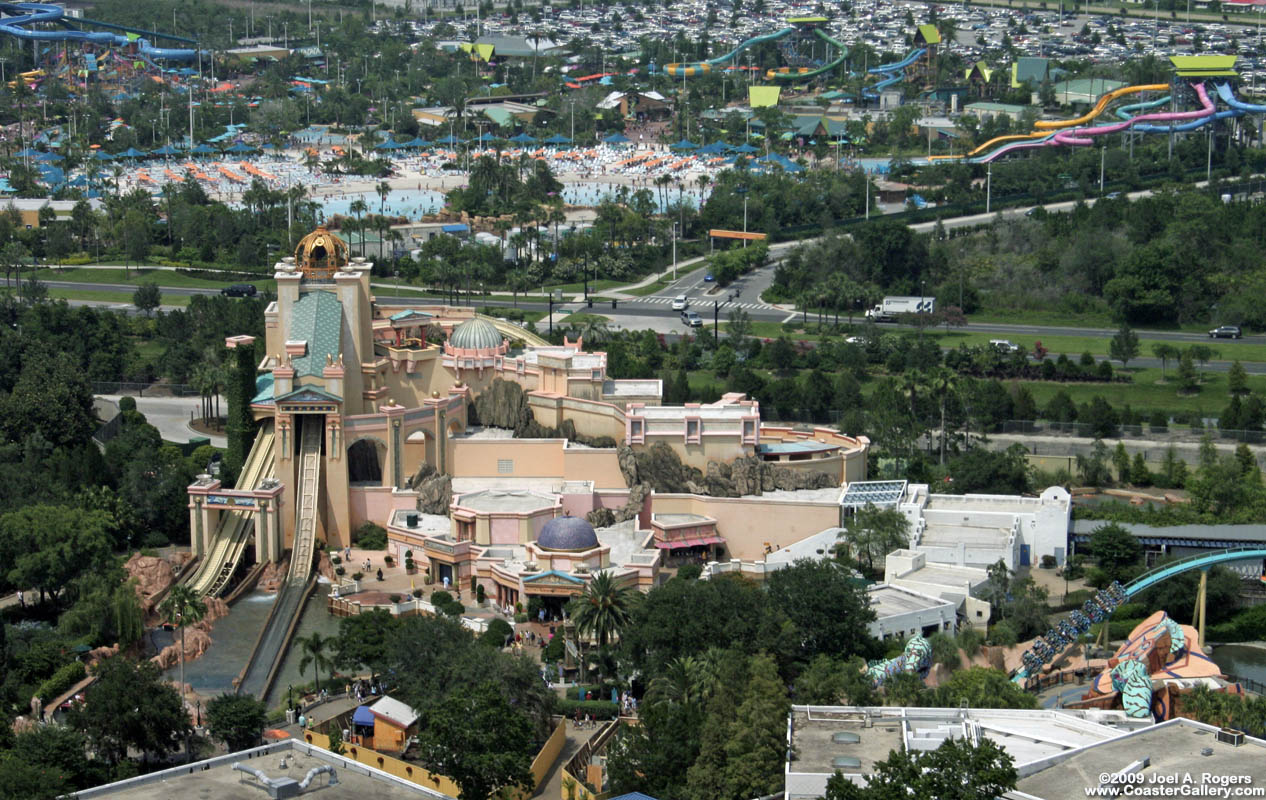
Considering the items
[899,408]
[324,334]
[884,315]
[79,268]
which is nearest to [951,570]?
[899,408]

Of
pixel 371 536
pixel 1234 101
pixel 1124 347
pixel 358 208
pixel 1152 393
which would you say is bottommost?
pixel 1152 393

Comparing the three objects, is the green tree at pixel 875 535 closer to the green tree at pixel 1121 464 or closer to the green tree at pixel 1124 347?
the green tree at pixel 1121 464

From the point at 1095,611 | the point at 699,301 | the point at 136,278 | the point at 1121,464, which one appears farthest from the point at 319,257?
the point at 136,278

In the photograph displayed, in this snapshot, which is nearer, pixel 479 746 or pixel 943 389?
pixel 479 746

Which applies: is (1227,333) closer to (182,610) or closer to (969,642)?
(969,642)

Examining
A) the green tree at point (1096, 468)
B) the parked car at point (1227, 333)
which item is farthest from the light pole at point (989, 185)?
the green tree at point (1096, 468)

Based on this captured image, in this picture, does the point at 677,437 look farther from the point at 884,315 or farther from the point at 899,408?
the point at 884,315
